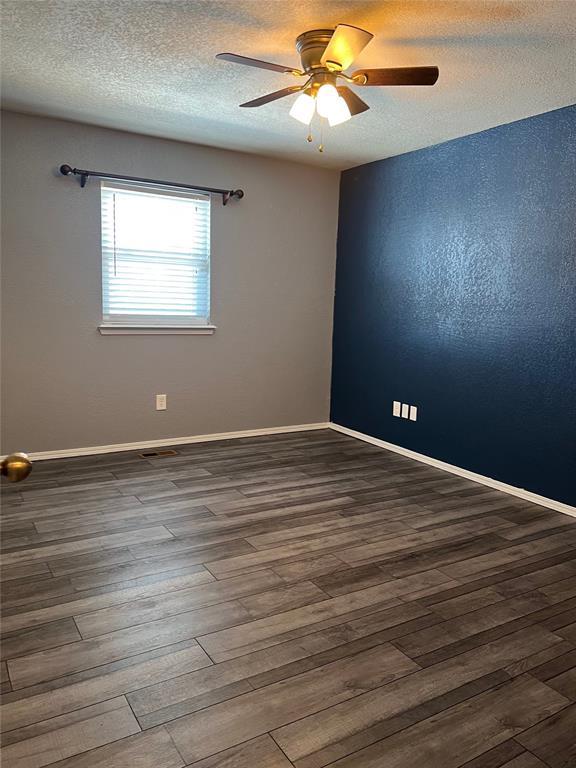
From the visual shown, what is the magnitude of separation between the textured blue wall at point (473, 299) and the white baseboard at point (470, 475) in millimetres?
48

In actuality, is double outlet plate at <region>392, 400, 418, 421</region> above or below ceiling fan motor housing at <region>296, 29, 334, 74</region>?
below

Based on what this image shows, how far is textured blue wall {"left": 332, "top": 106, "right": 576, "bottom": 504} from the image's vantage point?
3.36 metres

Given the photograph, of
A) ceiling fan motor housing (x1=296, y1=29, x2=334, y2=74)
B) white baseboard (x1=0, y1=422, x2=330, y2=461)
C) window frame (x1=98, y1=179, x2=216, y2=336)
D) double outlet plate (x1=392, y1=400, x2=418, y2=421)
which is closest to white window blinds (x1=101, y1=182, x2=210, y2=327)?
window frame (x1=98, y1=179, x2=216, y2=336)

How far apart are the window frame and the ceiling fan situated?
1.76 m

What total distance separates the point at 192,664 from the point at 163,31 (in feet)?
8.36

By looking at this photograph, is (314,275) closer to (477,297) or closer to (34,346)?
(477,297)

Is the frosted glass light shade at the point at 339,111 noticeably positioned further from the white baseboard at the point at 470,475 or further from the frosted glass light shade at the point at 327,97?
the white baseboard at the point at 470,475

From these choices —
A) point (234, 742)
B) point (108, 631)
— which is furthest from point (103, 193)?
point (234, 742)

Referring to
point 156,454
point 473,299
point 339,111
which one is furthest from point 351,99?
point 156,454

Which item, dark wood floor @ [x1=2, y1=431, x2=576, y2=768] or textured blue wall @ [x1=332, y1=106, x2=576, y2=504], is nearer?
dark wood floor @ [x1=2, y1=431, x2=576, y2=768]

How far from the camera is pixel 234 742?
1.55 m

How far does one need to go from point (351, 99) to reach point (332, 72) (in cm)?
17

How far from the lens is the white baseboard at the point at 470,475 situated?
3.40 metres

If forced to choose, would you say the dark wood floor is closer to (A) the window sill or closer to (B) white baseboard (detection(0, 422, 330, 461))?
(B) white baseboard (detection(0, 422, 330, 461))
